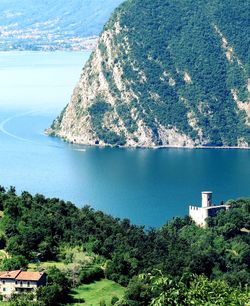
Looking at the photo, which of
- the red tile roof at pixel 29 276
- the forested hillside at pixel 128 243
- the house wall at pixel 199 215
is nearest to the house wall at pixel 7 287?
the red tile roof at pixel 29 276

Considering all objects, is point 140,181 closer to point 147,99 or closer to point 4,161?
point 4,161

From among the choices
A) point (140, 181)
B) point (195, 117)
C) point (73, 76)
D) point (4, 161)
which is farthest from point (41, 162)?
point (73, 76)

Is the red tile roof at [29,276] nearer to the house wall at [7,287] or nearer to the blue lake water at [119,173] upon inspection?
the house wall at [7,287]

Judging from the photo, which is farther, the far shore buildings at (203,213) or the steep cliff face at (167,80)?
the steep cliff face at (167,80)

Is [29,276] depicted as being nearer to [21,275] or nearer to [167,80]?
[21,275]

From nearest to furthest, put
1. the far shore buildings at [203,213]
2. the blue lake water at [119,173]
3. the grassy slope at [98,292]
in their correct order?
the grassy slope at [98,292] < the far shore buildings at [203,213] < the blue lake water at [119,173]

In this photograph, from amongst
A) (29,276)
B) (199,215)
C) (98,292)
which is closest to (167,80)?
(199,215)

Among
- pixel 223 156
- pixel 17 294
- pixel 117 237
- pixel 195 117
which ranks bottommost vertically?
pixel 17 294

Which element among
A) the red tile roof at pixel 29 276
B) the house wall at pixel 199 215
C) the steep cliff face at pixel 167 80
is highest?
the steep cliff face at pixel 167 80
